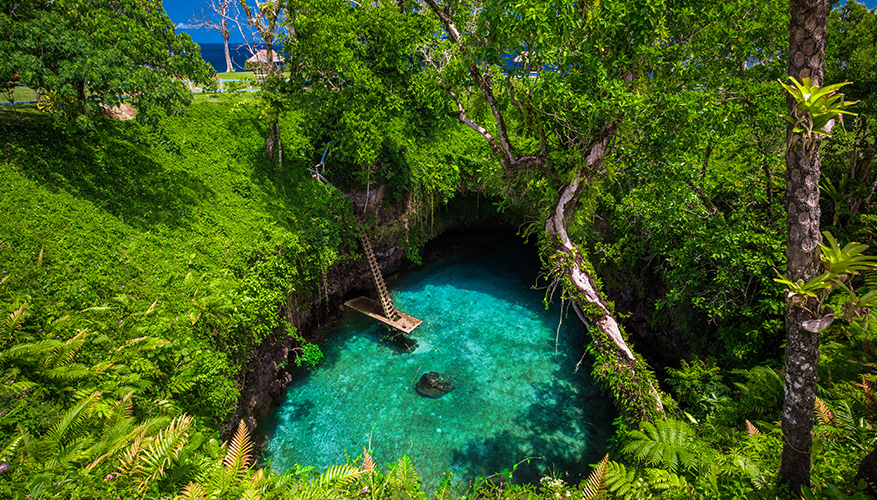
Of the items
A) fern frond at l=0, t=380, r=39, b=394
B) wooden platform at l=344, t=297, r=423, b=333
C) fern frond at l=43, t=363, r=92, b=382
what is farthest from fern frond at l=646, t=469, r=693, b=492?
fern frond at l=0, t=380, r=39, b=394

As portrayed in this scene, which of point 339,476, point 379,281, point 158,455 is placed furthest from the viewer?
point 379,281

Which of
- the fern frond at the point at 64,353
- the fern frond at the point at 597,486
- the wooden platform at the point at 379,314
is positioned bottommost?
the wooden platform at the point at 379,314

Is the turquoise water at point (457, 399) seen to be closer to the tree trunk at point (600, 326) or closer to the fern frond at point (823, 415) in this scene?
the tree trunk at point (600, 326)

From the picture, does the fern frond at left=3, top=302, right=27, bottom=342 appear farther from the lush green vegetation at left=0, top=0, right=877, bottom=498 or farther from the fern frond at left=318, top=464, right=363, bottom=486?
the fern frond at left=318, top=464, right=363, bottom=486

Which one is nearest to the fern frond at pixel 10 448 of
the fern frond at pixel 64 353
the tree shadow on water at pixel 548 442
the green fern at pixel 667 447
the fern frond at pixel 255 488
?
the fern frond at pixel 64 353

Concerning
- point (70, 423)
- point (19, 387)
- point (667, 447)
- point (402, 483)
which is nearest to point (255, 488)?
point (402, 483)

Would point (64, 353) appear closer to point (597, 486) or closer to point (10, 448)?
point (10, 448)
